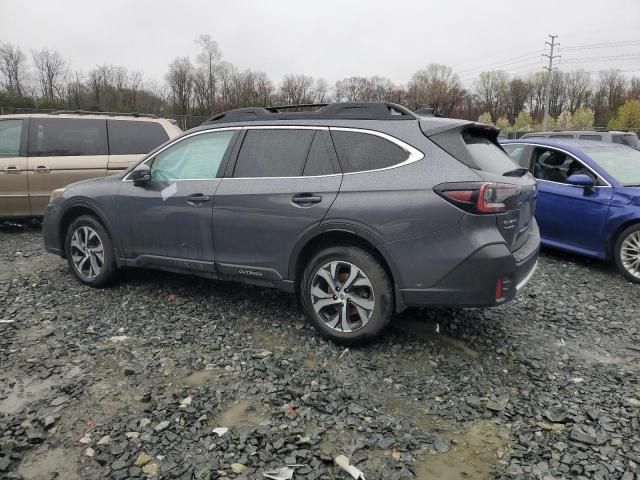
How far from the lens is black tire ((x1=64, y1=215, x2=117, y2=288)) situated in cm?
498

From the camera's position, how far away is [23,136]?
25.1 feet


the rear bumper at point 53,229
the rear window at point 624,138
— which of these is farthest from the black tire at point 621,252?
the rear window at point 624,138

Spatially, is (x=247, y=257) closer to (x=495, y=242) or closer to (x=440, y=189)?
(x=440, y=189)

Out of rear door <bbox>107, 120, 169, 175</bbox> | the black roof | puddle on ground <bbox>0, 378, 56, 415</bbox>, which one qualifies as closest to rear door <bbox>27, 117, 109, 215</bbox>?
rear door <bbox>107, 120, 169, 175</bbox>

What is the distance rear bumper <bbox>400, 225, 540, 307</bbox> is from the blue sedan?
2902mm

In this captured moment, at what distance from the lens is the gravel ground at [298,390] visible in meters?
2.57

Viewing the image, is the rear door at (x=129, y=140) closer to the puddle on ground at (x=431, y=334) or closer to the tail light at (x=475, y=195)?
the puddle on ground at (x=431, y=334)

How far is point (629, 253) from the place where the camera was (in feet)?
18.8

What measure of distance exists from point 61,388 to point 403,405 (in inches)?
85.1

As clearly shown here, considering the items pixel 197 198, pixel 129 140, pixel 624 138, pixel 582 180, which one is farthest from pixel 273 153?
pixel 624 138

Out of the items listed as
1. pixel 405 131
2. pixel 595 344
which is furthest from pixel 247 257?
pixel 595 344

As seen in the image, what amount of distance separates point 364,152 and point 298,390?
5.72 feet

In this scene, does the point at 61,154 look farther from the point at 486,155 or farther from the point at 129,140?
the point at 486,155

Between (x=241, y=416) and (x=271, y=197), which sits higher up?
(x=271, y=197)
